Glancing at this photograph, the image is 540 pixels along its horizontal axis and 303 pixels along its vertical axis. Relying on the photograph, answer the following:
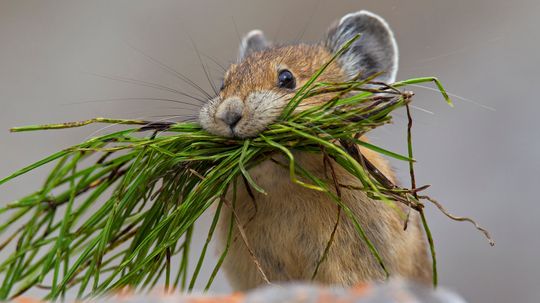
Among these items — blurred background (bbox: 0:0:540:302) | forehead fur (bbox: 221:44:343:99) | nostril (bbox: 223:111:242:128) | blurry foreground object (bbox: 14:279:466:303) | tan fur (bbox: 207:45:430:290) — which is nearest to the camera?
blurry foreground object (bbox: 14:279:466:303)

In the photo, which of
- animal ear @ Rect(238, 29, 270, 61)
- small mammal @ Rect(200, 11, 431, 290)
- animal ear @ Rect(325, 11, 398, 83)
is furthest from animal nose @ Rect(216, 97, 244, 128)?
animal ear @ Rect(238, 29, 270, 61)

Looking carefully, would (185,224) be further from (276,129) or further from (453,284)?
(453,284)

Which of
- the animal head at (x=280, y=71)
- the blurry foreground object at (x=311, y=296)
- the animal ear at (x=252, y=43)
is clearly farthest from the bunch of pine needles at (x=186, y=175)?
the animal ear at (x=252, y=43)

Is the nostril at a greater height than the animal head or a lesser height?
lesser

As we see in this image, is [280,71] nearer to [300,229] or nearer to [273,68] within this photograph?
[273,68]

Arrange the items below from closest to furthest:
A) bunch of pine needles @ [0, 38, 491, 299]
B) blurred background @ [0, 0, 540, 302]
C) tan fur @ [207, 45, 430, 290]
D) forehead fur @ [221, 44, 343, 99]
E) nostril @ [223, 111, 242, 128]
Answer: bunch of pine needles @ [0, 38, 491, 299], nostril @ [223, 111, 242, 128], tan fur @ [207, 45, 430, 290], forehead fur @ [221, 44, 343, 99], blurred background @ [0, 0, 540, 302]

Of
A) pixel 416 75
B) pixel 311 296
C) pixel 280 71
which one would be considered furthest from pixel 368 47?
pixel 416 75

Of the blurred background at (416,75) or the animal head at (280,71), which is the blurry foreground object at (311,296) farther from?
the blurred background at (416,75)

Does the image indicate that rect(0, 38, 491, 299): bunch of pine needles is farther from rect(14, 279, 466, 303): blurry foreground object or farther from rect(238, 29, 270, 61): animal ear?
rect(238, 29, 270, 61): animal ear
